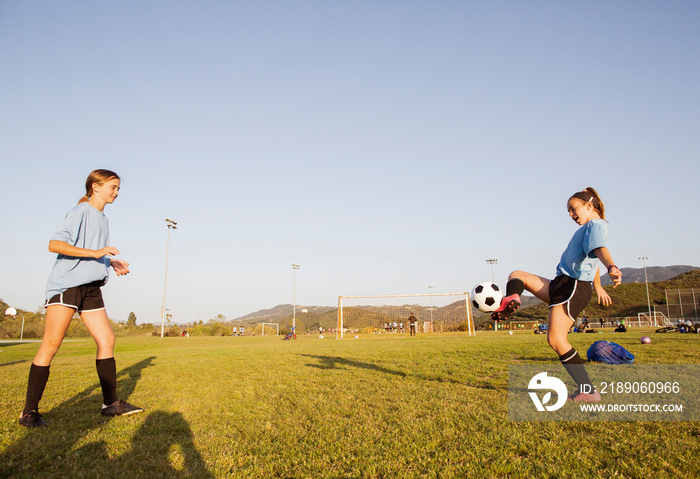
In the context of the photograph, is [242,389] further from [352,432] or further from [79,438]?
[352,432]

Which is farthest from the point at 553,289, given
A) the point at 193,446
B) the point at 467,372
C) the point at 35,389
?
the point at 35,389

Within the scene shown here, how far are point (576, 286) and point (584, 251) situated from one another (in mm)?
385

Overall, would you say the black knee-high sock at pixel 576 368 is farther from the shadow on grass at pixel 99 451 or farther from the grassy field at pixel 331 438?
the shadow on grass at pixel 99 451

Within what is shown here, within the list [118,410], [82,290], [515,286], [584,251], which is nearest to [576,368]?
[515,286]

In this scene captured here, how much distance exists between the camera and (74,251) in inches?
162

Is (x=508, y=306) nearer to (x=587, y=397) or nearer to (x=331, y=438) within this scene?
(x=587, y=397)

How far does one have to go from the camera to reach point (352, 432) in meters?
3.33

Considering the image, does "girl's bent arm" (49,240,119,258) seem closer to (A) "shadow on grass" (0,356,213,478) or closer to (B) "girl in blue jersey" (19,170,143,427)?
(B) "girl in blue jersey" (19,170,143,427)

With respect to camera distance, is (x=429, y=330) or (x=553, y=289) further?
(x=429, y=330)

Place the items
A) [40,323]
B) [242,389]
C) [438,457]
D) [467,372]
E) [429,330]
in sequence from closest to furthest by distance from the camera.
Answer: [438,457] < [242,389] < [467,372] < [40,323] < [429,330]

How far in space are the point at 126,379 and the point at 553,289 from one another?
659 centimetres

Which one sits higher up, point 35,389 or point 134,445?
point 35,389

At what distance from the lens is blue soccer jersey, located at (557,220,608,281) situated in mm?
4305

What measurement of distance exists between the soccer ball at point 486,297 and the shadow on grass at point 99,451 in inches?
155
